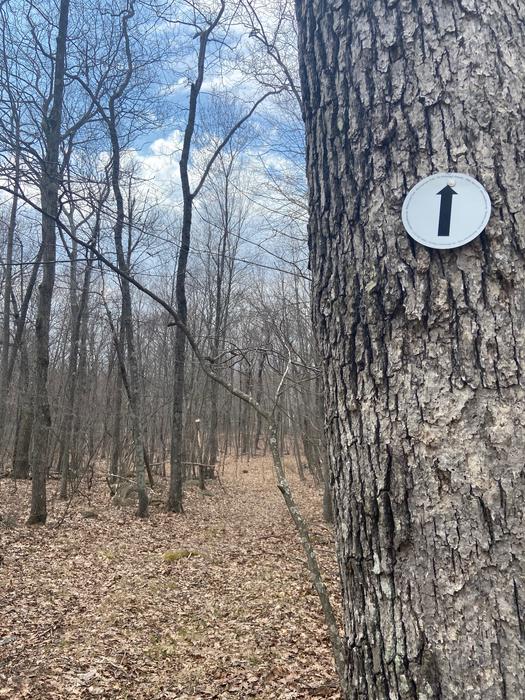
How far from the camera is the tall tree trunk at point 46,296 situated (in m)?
8.80

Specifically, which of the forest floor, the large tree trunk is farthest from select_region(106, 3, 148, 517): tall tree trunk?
the large tree trunk

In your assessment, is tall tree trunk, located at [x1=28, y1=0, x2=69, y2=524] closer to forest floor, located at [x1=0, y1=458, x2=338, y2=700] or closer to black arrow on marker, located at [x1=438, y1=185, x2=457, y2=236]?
forest floor, located at [x1=0, y1=458, x2=338, y2=700]

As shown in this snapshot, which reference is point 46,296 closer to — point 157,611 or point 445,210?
point 157,611

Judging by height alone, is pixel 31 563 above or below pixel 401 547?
below

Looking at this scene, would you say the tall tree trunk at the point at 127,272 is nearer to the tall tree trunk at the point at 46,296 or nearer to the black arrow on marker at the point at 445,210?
the tall tree trunk at the point at 46,296

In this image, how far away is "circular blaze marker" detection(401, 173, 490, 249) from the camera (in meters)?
1.04

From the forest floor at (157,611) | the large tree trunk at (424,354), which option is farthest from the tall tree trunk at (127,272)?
the large tree trunk at (424,354)

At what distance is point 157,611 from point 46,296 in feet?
19.8

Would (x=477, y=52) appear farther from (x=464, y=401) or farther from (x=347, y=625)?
(x=347, y=625)

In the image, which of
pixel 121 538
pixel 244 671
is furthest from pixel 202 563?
pixel 244 671

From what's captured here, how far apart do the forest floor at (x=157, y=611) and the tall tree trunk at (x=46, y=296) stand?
2.36ft

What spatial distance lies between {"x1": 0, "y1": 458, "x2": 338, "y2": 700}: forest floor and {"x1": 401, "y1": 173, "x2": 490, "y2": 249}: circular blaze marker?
4261mm

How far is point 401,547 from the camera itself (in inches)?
40.6

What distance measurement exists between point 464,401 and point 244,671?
4.47m
